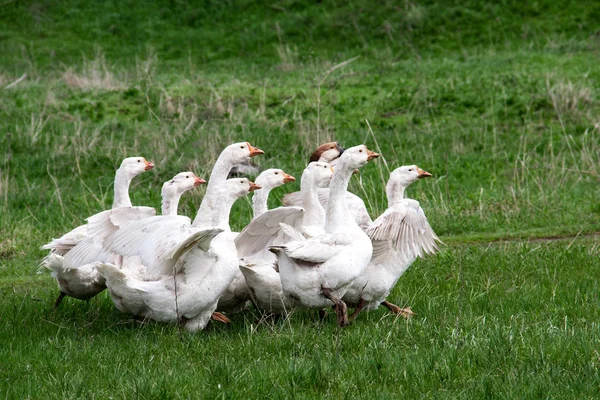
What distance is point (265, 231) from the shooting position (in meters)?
8.78

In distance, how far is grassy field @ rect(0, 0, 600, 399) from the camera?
20.6 ft

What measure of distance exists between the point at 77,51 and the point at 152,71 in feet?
22.2

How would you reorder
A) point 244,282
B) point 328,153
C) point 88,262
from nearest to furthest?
point 88,262
point 244,282
point 328,153

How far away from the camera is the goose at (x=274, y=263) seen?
26.5 ft

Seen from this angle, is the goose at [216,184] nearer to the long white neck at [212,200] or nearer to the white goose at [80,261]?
the long white neck at [212,200]

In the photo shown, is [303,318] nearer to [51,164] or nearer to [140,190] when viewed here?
[140,190]

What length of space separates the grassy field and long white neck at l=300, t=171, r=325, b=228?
933mm

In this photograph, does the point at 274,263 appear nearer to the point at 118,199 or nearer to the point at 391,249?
the point at 391,249

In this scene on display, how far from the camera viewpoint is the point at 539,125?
17531 mm

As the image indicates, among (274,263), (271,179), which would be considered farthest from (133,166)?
(274,263)

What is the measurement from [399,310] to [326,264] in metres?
1.03

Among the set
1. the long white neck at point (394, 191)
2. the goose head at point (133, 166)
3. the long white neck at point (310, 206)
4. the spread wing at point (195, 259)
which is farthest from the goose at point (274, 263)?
the goose head at point (133, 166)

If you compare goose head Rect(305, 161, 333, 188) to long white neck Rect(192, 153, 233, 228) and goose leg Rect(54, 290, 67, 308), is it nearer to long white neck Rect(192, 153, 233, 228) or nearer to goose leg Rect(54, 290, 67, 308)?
long white neck Rect(192, 153, 233, 228)

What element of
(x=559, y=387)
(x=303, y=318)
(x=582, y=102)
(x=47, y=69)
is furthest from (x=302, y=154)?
(x=47, y=69)
